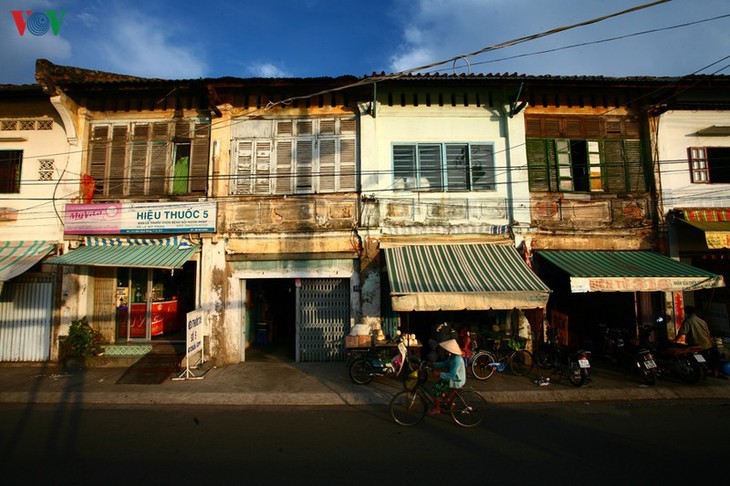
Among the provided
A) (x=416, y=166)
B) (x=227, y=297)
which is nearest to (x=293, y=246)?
(x=227, y=297)

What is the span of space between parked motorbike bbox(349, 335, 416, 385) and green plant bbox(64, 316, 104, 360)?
7.07m

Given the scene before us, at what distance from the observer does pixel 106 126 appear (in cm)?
1045

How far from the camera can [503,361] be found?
8.54 meters

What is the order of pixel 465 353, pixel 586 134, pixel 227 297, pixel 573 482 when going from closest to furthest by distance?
1. pixel 573 482
2. pixel 465 353
3. pixel 227 297
4. pixel 586 134

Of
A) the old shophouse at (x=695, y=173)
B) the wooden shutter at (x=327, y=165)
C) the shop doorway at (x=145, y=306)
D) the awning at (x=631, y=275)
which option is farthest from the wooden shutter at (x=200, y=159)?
the old shophouse at (x=695, y=173)

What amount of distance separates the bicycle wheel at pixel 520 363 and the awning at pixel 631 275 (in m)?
1.99

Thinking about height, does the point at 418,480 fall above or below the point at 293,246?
below

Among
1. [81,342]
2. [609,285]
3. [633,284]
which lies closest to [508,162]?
[609,285]

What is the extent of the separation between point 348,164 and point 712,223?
9.95m

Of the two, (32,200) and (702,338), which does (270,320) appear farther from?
(702,338)

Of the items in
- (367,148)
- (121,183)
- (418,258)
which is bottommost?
(418,258)

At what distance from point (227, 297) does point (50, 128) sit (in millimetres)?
7363

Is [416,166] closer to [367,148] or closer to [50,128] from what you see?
[367,148]

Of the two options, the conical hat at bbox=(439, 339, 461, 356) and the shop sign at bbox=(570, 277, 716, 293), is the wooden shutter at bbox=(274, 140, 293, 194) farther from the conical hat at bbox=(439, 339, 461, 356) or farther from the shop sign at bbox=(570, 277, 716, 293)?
the shop sign at bbox=(570, 277, 716, 293)
